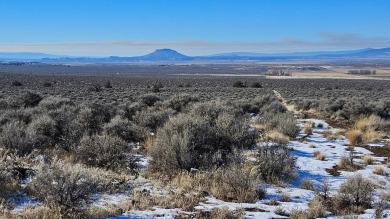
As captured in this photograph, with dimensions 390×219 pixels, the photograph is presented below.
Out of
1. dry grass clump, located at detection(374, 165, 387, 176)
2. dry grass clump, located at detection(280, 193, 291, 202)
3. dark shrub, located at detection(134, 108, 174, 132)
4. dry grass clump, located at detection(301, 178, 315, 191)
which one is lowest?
dry grass clump, located at detection(374, 165, 387, 176)

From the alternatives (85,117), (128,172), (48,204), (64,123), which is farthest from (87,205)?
(85,117)

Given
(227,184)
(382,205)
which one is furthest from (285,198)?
(382,205)

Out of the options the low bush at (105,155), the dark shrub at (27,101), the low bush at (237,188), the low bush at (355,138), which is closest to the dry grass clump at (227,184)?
the low bush at (237,188)

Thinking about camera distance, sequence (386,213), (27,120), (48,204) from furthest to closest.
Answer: (27,120) → (386,213) → (48,204)

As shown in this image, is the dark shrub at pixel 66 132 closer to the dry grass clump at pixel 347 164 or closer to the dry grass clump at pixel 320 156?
the dry grass clump at pixel 320 156

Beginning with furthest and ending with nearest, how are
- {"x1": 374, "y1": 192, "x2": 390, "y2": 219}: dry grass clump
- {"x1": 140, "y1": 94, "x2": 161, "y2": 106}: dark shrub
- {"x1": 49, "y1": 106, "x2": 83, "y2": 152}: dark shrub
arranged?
{"x1": 140, "y1": 94, "x2": 161, "y2": 106}: dark shrub, {"x1": 49, "y1": 106, "x2": 83, "y2": 152}: dark shrub, {"x1": 374, "y1": 192, "x2": 390, "y2": 219}: dry grass clump

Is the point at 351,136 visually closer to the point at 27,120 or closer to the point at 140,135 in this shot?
the point at 140,135

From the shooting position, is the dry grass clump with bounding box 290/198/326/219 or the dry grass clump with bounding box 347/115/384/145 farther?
the dry grass clump with bounding box 347/115/384/145

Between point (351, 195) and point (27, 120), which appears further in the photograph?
point (27, 120)

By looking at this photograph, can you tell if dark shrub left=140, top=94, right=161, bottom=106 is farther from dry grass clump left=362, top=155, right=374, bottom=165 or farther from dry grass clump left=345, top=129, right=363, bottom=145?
dry grass clump left=362, top=155, right=374, bottom=165

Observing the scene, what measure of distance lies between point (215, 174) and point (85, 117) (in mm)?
6880

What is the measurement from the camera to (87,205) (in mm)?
6062

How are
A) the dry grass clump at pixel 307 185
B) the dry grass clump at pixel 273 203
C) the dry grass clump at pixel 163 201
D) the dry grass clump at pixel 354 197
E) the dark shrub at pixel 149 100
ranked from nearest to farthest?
the dry grass clump at pixel 163 201 → the dry grass clump at pixel 354 197 → the dry grass clump at pixel 273 203 → the dry grass clump at pixel 307 185 → the dark shrub at pixel 149 100

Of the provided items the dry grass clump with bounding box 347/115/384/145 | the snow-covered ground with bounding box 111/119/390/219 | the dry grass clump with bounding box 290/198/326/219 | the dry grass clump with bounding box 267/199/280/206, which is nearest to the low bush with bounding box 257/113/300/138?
the snow-covered ground with bounding box 111/119/390/219
